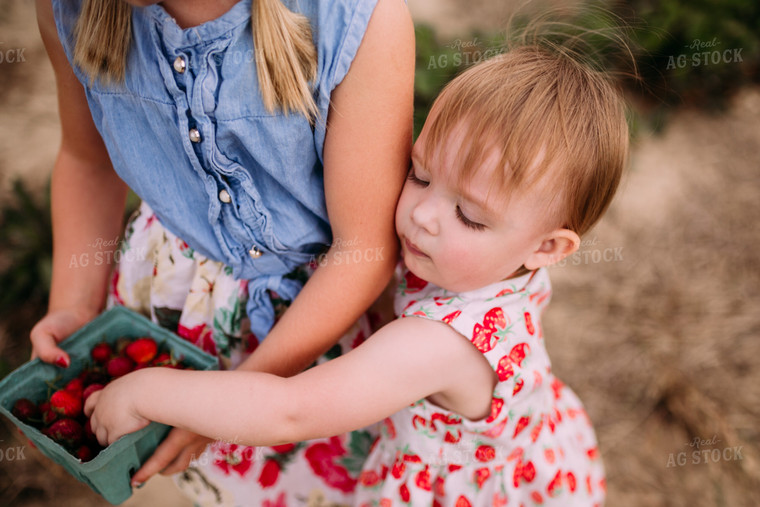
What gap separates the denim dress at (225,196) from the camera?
965mm

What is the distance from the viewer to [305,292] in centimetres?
116

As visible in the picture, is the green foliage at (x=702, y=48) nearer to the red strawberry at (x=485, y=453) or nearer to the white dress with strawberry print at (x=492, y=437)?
the white dress with strawberry print at (x=492, y=437)

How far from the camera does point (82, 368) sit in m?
1.26

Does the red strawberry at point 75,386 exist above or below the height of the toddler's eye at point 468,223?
below

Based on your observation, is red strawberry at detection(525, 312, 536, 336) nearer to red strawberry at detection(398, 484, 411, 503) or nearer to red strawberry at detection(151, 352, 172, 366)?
red strawberry at detection(398, 484, 411, 503)

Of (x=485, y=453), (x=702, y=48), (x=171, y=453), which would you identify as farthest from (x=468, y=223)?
(x=702, y=48)

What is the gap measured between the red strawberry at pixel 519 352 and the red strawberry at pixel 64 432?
0.85 meters

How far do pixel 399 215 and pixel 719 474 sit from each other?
1717 mm

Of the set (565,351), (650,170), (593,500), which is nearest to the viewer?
(593,500)

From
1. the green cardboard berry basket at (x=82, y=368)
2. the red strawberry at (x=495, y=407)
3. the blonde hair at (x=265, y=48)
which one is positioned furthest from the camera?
the red strawberry at (x=495, y=407)

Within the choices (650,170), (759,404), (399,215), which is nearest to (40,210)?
(399,215)

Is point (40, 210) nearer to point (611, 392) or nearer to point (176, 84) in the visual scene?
point (176, 84)

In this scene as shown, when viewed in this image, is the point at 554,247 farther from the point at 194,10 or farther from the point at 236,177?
the point at 194,10

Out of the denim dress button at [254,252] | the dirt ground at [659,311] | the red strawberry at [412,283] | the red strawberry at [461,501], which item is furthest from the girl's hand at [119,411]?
the dirt ground at [659,311]
